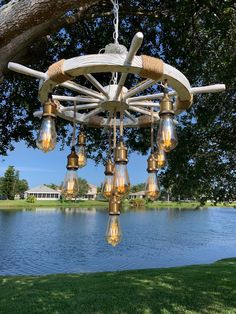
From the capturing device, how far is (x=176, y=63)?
6.65 m

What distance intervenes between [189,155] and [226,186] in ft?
7.58

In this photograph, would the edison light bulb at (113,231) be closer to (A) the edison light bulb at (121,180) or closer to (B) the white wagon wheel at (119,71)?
(A) the edison light bulb at (121,180)

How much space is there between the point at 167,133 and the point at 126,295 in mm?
4824

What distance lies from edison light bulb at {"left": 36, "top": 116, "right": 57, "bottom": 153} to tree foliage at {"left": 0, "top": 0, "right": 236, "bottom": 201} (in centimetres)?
288

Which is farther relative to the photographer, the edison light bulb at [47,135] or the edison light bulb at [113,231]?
the edison light bulb at [113,231]

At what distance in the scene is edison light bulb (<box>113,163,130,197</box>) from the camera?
2176 mm

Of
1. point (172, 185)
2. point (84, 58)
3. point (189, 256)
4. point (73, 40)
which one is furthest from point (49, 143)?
point (189, 256)

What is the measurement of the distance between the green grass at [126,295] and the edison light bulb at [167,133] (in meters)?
3.88

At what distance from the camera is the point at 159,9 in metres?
5.84

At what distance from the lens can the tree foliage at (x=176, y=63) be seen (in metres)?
5.45

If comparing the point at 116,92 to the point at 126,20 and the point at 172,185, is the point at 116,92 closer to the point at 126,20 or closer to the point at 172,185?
the point at 126,20

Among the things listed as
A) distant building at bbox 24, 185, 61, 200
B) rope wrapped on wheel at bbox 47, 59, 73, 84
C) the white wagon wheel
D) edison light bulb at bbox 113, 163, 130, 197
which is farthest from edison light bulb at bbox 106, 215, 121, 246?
distant building at bbox 24, 185, 61, 200

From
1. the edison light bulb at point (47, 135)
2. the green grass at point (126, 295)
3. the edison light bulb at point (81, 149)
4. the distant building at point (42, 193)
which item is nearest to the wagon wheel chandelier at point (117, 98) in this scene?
the edison light bulb at point (47, 135)

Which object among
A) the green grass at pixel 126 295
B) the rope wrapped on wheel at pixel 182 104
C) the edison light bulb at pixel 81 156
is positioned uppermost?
the rope wrapped on wheel at pixel 182 104
